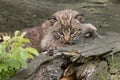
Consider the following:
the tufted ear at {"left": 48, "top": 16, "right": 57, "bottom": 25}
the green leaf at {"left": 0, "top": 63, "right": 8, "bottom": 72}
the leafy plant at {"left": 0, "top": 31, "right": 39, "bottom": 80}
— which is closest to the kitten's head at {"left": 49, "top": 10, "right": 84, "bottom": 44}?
the tufted ear at {"left": 48, "top": 16, "right": 57, "bottom": 25}

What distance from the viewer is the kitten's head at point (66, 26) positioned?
6461 mm

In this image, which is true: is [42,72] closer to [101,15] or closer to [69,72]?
[69,72]

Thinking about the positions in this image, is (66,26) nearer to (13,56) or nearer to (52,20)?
(52,20)

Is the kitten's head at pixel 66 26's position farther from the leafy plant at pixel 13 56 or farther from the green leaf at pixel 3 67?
the green leaf at pixel 3 67

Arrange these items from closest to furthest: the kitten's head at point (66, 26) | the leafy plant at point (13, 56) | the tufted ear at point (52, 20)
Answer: the leafy plant at point (13, 56) → the kitten's head at point (66, 26) → the tufted ear at point (52, 20)

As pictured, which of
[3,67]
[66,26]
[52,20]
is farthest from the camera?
[52,20]

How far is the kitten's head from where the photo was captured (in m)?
6.46

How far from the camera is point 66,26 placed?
649 cm

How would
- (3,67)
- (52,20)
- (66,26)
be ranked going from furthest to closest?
(52,20)
(66,26)
(3,67)

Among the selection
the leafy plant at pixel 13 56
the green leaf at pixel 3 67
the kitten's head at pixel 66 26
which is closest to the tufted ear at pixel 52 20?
the kitten's head at pixel 66 26

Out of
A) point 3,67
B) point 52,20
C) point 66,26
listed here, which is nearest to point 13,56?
point 3,67

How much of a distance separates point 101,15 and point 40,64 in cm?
488

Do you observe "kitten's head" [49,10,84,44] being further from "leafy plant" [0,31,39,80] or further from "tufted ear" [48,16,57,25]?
"leafy plant" [0,31,39,80]

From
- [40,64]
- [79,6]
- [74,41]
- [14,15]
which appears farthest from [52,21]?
[79,6]
